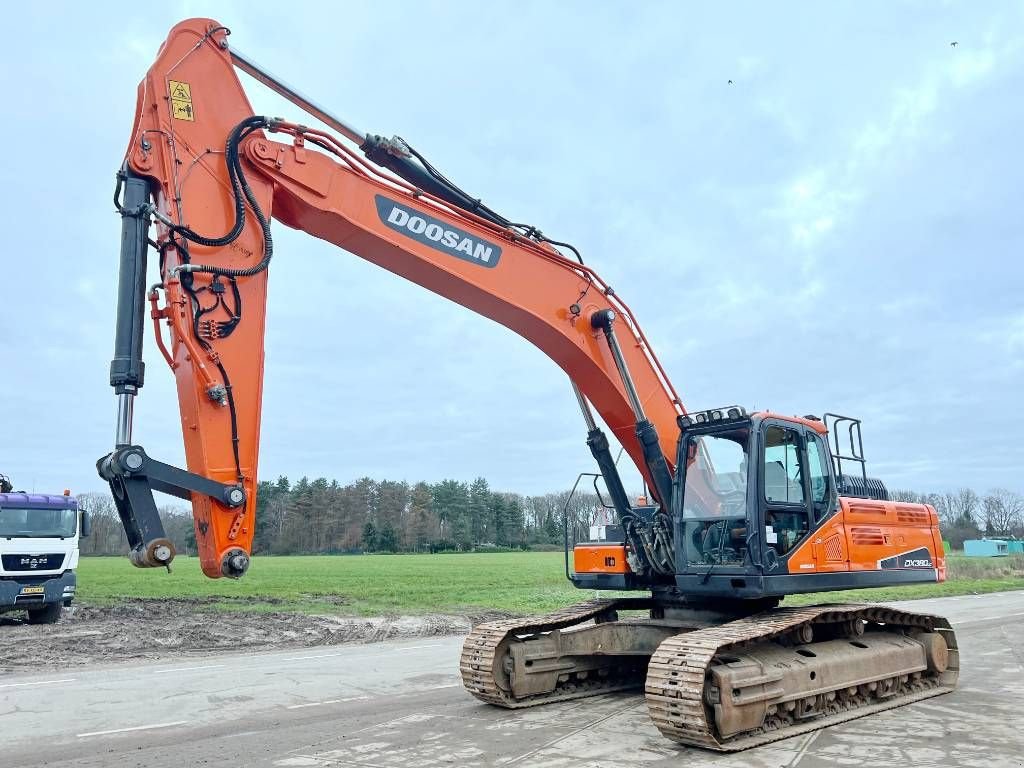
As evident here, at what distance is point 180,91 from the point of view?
780cm

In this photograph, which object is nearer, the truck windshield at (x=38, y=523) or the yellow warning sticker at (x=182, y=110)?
the yellow warning sticker at (x=182, y=110)

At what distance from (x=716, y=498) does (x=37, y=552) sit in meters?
16.7

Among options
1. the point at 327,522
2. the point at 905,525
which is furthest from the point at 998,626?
the point at 327,522

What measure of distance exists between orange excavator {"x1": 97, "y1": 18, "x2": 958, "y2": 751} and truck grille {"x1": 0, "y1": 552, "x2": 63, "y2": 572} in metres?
14.2

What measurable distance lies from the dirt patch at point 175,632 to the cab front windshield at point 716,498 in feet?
31.1

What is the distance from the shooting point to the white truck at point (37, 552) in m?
18.9

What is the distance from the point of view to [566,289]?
383 inches

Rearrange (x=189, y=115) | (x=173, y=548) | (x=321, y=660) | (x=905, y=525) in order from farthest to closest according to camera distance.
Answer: (x=321, y=660) → (x=905, y=525) → (x=189, y=115) → (x=173, y=548)

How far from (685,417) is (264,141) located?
5171mm

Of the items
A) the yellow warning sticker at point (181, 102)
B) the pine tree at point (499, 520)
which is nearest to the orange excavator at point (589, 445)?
the yellow warning sticker at point (181, 102)

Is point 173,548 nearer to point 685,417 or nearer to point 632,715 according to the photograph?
point 632,715

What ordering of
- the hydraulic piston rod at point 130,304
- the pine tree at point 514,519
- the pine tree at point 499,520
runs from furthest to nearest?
the pine tree at point 499,520
the pine tree at point 514,519
the hydraulic piston rod at point 130,304

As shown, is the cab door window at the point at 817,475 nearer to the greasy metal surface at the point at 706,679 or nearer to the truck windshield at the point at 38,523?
the greasy metal surface at the point at 706,679

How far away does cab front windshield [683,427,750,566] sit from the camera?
8797 mm
